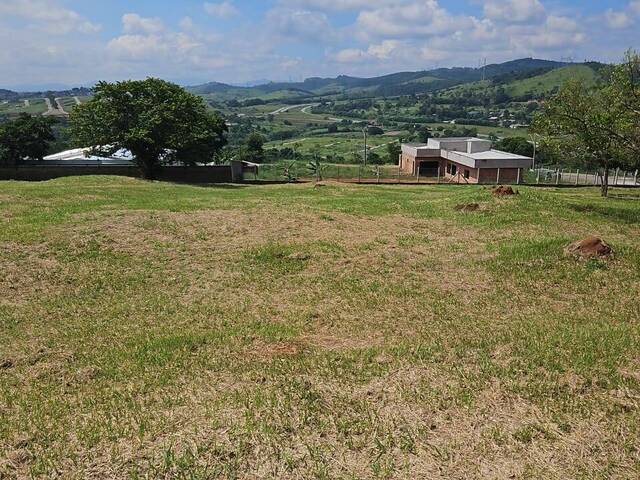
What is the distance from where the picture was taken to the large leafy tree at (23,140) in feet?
120

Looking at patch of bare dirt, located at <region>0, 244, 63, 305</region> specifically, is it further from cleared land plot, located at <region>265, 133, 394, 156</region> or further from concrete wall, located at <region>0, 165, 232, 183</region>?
cleared land plot, located at <region>265, 133, 394, 156</region>

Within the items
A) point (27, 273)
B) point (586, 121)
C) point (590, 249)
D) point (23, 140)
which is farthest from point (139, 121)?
point (590, 249)

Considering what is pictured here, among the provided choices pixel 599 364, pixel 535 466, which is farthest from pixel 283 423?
pixel 599 364

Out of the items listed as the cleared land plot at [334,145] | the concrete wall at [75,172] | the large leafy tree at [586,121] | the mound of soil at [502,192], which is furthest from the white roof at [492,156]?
the cleared land plot at [334,145]

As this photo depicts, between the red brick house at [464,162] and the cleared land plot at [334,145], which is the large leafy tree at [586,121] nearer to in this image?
the red brick house at [464,162]

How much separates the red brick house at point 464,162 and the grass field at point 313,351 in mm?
29089

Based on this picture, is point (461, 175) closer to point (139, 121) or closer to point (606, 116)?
point (139, 121)

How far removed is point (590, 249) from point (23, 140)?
38463 mm

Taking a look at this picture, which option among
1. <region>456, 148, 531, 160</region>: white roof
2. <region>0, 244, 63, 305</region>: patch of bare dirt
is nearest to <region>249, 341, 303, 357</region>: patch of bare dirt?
<region>0, 244, 63, 305</region>: patch of bare dirt

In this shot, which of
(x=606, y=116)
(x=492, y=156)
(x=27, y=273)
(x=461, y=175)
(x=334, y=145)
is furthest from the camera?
(x=334, y=145)

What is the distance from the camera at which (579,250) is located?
1166 centimetres

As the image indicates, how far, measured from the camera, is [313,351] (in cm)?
736

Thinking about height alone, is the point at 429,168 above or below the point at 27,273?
below

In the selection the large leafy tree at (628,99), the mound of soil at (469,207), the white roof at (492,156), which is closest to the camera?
the large leafy tree at (628,99)
